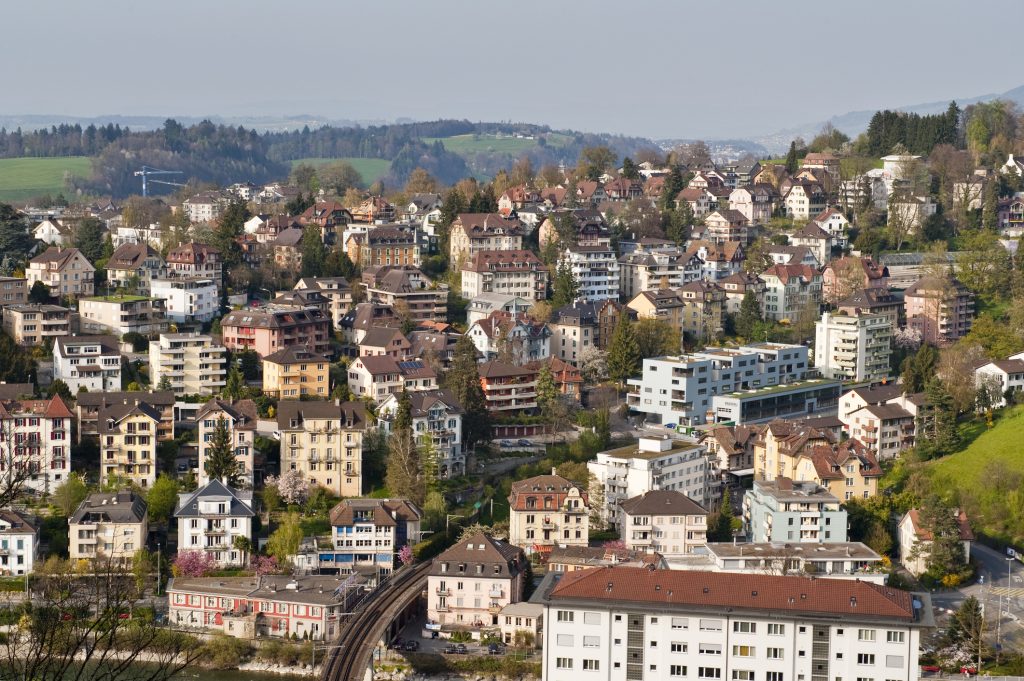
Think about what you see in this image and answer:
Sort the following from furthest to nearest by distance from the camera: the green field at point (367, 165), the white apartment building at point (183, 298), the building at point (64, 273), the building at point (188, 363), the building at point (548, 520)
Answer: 1. the green field at point (367, 165)
2. the building at point (64, 273)
3. the white apartment building at point (183, 298)
4. the building at point (188, 363)
5. the building at point (548, 520)

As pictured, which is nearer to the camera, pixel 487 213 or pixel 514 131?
pixel 487 213

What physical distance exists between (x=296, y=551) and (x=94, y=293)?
10.8 metres

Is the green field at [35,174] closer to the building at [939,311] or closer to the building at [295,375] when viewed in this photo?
the building at [295,375]

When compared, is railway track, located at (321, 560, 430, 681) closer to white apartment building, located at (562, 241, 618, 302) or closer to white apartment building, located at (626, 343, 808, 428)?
white apartment building, located at (626, 343, 808, 428)

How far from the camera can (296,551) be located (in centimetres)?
1955

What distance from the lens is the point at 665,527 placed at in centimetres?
2045

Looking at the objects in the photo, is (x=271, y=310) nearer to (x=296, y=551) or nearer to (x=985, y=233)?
(x=296, y=551)

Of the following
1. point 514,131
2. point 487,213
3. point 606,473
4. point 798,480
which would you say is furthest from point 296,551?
point 514,131

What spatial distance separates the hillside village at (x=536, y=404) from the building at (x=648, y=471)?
0.18ft

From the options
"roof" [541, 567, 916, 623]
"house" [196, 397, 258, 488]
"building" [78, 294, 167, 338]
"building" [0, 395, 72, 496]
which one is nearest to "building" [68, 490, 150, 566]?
"building" [0, 395, 72, 496]

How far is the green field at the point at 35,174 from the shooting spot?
58.2 meters

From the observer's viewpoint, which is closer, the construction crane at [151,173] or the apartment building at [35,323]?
the apartment building at [35,323]

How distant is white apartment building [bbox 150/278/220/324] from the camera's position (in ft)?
90.0

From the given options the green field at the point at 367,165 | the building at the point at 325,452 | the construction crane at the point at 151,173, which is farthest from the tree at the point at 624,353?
the green field at the point at 367,165
